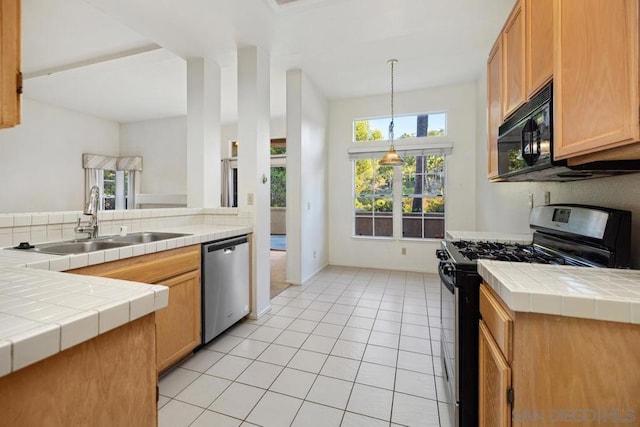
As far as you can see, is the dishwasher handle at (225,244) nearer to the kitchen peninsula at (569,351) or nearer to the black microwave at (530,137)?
the kitchen peninsula at (569,351)

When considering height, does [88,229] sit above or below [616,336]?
above

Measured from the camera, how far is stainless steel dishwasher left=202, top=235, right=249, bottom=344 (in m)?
2.18

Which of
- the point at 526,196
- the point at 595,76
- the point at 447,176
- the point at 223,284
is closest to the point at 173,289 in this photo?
the point at 223,284

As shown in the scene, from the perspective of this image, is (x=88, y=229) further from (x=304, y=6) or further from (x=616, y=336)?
(x=616, y=336)

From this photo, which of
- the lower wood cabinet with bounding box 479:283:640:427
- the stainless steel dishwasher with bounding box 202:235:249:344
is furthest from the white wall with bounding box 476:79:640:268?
the stainless steel dishwasher with bounding box 202:235:249:344

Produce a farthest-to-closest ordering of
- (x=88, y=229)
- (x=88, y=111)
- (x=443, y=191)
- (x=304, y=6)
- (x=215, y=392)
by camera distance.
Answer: (x=88, y=111), (x=443, y=191), (x=304, y=6), (x=88, y=229), (x=215, y=392)

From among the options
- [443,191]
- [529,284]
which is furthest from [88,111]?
[529,284]

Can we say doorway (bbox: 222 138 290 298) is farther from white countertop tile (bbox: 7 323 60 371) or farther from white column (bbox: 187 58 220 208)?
white countertop tile (bbox: 7 323 60 371)

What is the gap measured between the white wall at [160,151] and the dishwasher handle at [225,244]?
4.20 metres

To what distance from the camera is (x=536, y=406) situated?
2.71 ft

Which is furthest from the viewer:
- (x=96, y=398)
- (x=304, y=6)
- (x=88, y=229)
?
(x=304, y=6)

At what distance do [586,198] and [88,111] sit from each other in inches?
300

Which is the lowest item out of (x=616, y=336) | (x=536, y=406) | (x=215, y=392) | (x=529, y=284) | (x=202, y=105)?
(x=215, y=392)

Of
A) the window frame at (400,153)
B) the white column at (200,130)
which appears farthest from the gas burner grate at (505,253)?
the window frame at (400,153)
